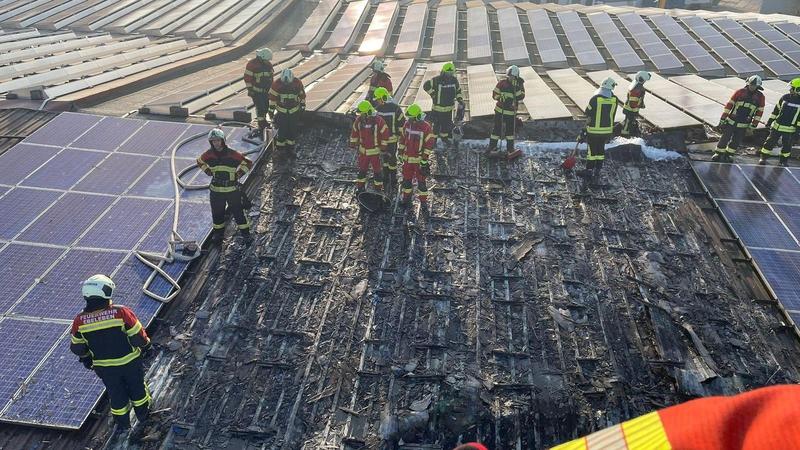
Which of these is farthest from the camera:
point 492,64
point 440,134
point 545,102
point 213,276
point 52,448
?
point 492,64

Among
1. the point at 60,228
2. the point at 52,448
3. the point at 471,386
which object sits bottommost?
the point at 471,386

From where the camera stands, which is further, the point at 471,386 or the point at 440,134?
the point at 440,134

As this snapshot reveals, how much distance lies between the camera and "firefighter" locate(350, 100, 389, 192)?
949 centimetres

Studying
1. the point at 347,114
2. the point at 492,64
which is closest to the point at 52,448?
the point at 347,114

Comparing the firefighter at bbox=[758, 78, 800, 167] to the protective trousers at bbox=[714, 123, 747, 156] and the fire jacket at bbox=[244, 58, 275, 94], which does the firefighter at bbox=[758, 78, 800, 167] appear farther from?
the fire jacket at bbox=[244, 58, 275, 94]

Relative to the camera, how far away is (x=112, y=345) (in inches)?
211

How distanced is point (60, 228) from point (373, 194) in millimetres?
5418

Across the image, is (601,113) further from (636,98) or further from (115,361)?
(115,361)

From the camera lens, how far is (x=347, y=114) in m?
12.2

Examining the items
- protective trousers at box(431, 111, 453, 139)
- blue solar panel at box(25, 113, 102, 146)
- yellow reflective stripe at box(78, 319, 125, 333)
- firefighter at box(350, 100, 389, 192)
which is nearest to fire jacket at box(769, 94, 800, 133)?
protective trousers at box(431, 111, 453, 139)

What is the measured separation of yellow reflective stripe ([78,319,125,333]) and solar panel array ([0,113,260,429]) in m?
1.26

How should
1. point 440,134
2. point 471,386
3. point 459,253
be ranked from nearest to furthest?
point 471,386
point 459,253
point 440,134

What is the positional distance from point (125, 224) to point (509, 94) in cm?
828

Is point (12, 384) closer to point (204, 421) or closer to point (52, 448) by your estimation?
point (52, 448)
